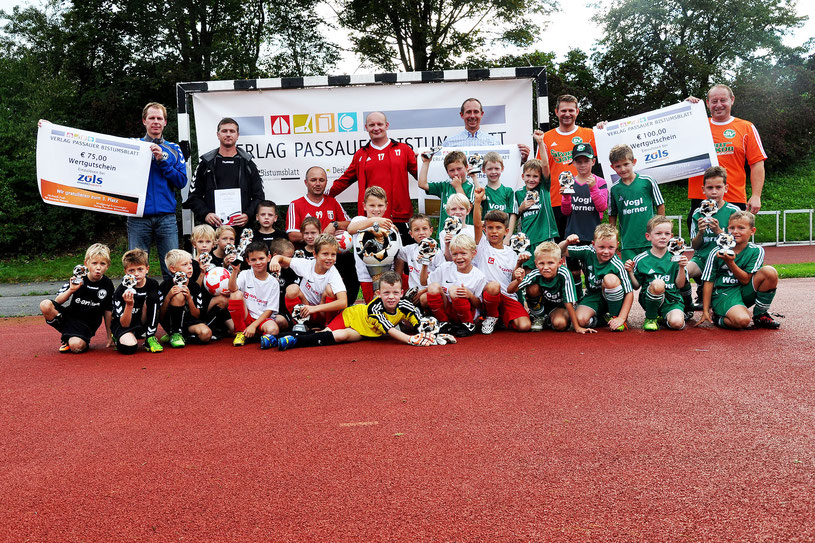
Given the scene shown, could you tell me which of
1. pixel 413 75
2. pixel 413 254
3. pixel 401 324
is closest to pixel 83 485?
pixel 401 324

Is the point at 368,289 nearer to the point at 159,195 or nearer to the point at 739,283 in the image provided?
the point at 159,195

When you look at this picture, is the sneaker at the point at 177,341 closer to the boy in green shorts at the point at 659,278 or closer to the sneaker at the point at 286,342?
the sneaker at the point at 286,342

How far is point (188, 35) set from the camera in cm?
2434

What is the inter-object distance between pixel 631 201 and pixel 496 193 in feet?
4.68

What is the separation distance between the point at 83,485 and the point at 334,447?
1148 mm

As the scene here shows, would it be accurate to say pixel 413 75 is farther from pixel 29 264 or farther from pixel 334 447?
pixel 29 264

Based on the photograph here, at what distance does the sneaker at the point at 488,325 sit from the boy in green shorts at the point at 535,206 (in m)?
0.74

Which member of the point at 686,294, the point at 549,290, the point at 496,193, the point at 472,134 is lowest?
the point at 686,294

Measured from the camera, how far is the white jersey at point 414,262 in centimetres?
648

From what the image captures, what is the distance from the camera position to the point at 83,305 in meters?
6.33

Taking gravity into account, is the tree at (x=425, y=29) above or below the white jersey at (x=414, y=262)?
above

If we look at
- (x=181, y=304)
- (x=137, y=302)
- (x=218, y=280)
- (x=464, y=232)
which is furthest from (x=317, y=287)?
(x=137, y=302)

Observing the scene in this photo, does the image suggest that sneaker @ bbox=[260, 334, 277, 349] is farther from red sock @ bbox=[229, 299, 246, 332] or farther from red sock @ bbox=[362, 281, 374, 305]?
red sock @ bbox=[362, 281, 374, 305]

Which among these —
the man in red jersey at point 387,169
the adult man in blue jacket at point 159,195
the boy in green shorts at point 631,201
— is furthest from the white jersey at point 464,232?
the adult man in blue jacket at point 159,195
